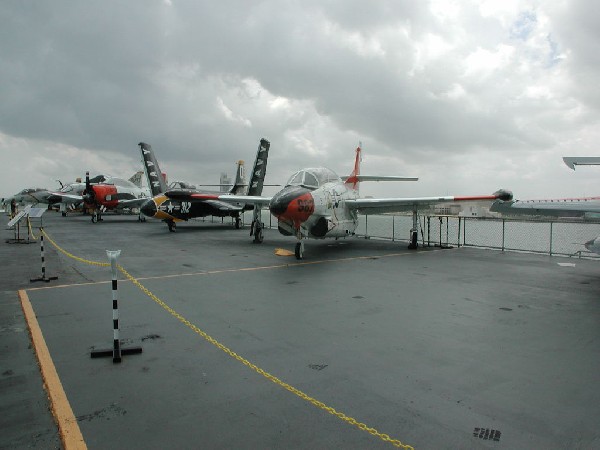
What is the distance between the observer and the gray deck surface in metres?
3.32

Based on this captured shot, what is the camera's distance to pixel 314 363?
4734mm

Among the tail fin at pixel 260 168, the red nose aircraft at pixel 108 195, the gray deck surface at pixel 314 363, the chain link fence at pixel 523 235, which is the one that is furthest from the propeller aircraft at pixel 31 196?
the gray deck surface at pixel 314 363

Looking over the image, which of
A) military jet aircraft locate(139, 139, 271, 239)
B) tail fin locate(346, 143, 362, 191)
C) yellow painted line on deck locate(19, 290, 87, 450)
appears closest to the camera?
yellow painted line on deck locate(19, 290, 87, 450)

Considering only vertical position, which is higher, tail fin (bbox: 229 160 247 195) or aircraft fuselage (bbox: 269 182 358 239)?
tail fin (bbox: 229 160 247 195)

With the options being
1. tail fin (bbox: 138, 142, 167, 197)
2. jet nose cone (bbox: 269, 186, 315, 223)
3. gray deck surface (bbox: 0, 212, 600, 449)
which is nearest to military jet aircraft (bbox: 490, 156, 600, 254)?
gray deck surface (bbox: 0, 212, 600, 449)

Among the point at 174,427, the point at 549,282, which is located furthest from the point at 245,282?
the point at 549,282

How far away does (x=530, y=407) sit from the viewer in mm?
3699

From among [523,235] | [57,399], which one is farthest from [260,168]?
[57,399]

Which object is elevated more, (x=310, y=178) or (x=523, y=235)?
(x=310, y=178)

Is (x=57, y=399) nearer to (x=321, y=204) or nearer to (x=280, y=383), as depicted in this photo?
(x=280, y=383)

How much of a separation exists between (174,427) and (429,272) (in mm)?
9500

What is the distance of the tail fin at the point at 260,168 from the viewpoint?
965 inches

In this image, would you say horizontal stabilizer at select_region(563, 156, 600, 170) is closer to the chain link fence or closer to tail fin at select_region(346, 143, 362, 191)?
the chain link fence

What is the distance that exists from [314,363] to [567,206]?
7.54 meters
